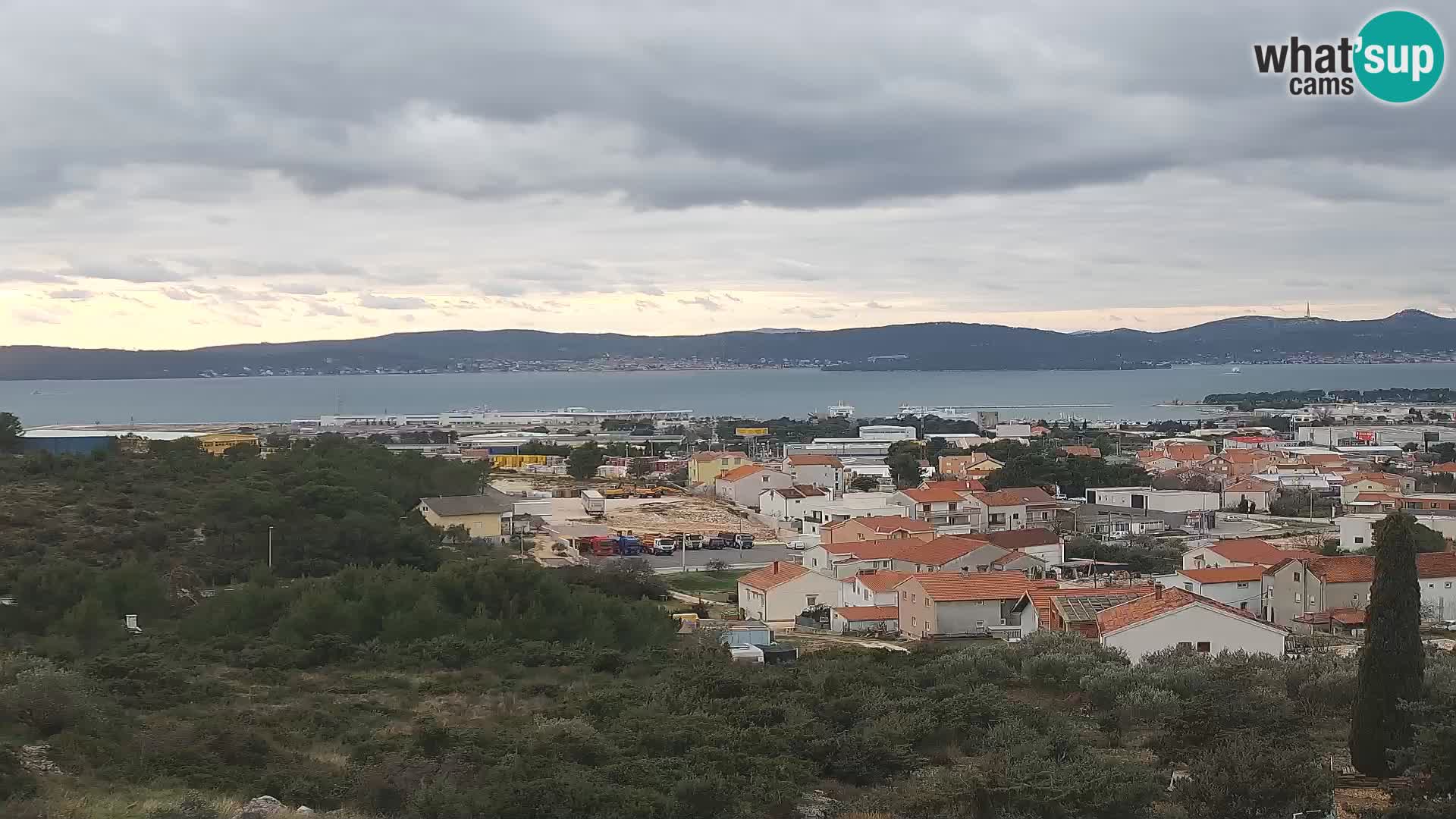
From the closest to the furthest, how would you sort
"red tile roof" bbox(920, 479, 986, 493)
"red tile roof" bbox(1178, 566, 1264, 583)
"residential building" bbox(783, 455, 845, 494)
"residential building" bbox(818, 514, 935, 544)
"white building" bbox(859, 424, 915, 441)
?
"red tile roof" bbox(1178, 566, 1264, 583) → "residential building" bbox(818, 514, 935, 544) → "red tile roof" bbox(920, 479, 986, 493) → "residential building" bbox(783, 455, 845, 494) → "white building" bbox(859, 424, 915, 441)

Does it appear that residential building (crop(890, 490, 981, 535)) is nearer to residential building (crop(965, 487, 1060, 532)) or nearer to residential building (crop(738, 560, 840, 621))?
residential building (crop(965, 487, 1060, 532))

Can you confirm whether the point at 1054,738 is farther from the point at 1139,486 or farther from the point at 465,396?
the point at 465,396

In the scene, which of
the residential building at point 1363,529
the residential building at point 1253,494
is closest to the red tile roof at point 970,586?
the residential building at point 1363,529

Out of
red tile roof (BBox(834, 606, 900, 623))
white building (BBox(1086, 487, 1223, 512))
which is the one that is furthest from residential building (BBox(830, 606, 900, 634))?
white building (BBox(1086, 487, 1223, 512))

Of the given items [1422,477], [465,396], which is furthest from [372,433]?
[465,396]

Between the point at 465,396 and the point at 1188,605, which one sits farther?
the point at 465,396

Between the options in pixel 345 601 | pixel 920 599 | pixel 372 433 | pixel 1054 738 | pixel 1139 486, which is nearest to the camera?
pixel 1054 738
